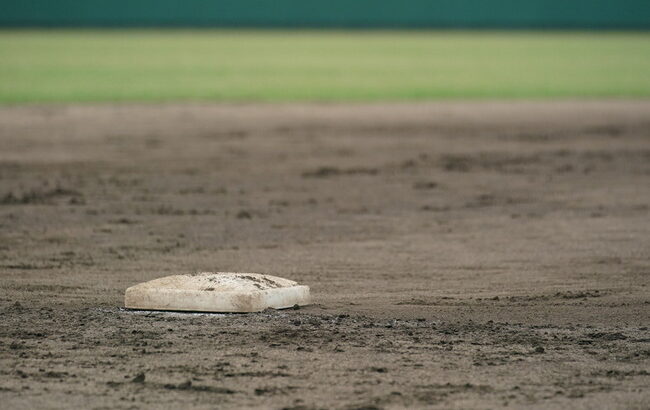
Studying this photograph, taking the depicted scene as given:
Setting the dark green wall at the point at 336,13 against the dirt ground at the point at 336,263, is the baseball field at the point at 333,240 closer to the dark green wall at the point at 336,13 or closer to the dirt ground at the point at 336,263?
the dirt ground at the point at 336,263

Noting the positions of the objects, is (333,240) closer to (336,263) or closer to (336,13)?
(336,263)

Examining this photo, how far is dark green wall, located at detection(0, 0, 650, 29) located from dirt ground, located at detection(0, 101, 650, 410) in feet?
73.8

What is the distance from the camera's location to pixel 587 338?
12.9 feet

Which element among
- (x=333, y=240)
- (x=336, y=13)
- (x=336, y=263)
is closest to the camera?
(x=336, y=263)

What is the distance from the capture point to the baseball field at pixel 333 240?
3.41 m

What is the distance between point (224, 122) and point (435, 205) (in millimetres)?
5607

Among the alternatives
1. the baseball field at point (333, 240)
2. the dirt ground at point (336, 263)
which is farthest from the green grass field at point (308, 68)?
the dirt ground at point (336, 263)

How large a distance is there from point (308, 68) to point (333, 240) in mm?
13838

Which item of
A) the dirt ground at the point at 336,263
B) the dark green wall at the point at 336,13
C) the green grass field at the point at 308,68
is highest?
the dark green wall at the point at 336,13

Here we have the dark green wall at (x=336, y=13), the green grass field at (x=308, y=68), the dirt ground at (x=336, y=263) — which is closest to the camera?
the dirt ground at (x=336, y=263)

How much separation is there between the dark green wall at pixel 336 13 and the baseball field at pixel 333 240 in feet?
57.9

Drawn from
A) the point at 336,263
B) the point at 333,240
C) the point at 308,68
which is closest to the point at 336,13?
the point at 308,68

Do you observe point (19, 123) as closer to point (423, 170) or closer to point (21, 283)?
point (423, 170)

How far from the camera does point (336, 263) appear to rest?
5488 mm
